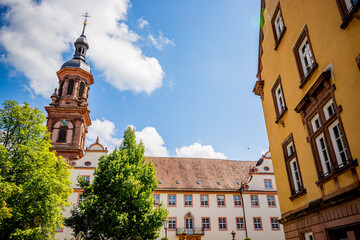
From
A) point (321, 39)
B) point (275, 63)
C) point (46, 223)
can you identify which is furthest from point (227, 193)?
point (321, 39)

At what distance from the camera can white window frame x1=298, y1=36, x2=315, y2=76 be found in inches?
362

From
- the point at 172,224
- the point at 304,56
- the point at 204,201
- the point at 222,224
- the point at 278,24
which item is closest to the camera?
the point at 304,56

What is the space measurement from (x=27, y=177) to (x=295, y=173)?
1547 centimetres

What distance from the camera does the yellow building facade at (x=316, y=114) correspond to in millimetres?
6820

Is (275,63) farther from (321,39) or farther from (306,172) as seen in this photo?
(306,172)

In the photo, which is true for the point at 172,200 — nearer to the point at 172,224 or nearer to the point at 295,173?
the point at 172,224

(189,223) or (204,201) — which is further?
(204,201)

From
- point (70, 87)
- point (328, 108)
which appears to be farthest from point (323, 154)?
point (70, 87)

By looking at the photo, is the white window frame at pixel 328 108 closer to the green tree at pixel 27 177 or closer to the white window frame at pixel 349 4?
the white window frame at pixel 349 4

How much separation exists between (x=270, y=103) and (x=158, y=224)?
12499 millimetres

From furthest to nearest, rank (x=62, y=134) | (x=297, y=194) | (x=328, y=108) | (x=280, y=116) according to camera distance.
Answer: (x=62, y=134), (x=280, y=116), (x=297, y=194), (x=328, y=108)

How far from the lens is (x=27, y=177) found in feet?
54.1

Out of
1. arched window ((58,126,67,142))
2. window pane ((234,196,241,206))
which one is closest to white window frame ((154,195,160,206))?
window pane ((234,196,241,206))

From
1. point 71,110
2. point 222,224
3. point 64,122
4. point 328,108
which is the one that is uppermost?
point 71,110
